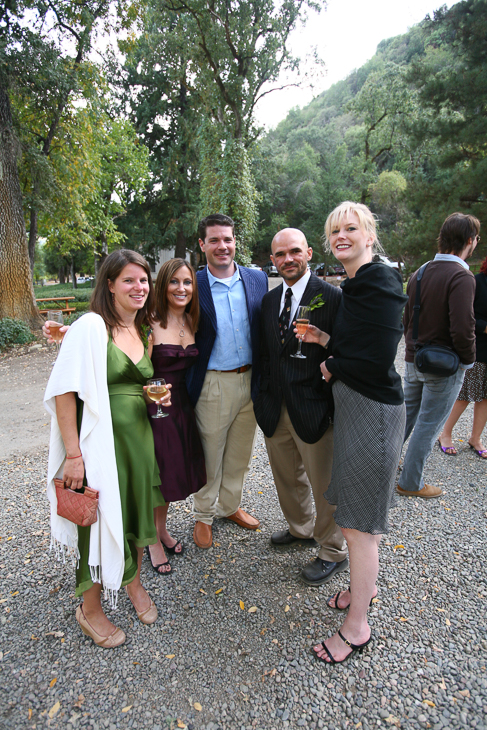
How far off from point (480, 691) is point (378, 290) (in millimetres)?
2195

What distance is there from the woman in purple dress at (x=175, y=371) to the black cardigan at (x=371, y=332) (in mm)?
1180

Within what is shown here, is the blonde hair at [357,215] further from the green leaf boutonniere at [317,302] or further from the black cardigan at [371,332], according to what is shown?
the green leaf boutonniere at [317,302]

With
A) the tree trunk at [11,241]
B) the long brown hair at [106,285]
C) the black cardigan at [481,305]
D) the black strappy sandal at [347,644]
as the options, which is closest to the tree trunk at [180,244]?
the tree trunk at [11,241]

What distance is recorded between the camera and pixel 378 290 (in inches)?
80.5

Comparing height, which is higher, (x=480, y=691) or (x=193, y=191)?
(x=193, y=191)

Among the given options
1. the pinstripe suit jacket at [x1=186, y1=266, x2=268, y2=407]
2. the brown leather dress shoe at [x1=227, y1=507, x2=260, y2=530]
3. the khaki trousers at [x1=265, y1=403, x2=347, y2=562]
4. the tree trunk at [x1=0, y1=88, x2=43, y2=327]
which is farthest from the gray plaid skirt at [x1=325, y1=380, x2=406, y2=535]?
the tree trunk at [x1=0, y1=88, x2=43, y2=327]

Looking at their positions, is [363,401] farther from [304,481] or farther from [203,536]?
[203,536]

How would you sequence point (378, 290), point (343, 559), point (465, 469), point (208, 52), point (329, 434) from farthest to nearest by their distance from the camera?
point (208, 52) → point (465, 469) → point (343, 559) → point (329, 434) → point (378, 290)

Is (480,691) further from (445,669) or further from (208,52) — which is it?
(208,52)

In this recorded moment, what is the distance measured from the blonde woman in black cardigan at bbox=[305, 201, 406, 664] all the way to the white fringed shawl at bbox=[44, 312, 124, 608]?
1273 millimetres

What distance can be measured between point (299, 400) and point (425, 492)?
7.27ft

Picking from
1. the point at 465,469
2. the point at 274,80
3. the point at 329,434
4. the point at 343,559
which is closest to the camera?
the point at 329,434

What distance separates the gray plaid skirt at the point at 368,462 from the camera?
2166 mm

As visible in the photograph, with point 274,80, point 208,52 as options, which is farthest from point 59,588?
point 274,80
